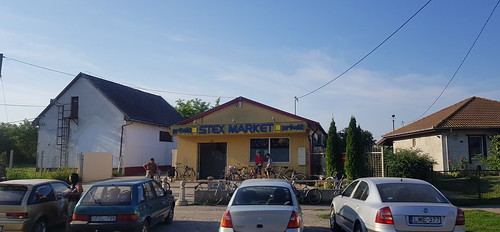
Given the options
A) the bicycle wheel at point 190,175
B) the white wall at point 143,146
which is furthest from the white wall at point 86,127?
the bicycle wheel at point 190,175

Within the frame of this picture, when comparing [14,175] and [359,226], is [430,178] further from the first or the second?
[14,175]

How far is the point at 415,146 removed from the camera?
1011 inches

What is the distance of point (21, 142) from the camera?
56.0 meters

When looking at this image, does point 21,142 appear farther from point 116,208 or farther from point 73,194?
point 116,208

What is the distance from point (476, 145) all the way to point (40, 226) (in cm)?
2258

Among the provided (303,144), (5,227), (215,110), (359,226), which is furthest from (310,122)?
(5,227)

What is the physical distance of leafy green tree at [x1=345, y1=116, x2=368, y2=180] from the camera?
16500 millimetres

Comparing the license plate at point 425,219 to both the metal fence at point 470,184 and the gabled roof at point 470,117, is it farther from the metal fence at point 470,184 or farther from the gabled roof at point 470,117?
the gabled roof at point 470,117

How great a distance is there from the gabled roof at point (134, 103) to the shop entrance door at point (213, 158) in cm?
926

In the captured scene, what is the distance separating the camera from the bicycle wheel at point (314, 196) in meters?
14.2

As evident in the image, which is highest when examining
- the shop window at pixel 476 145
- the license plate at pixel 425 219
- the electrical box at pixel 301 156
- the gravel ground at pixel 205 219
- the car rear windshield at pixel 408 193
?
the shop window at pixel 476 145

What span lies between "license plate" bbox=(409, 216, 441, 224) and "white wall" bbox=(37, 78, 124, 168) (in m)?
26.3

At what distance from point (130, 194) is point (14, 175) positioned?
49.4 ft

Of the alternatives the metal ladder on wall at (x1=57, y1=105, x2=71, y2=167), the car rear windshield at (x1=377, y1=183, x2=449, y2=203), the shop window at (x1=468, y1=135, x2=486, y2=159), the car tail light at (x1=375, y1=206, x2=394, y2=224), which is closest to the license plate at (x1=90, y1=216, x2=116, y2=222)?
the car tail light at (x1=375, y1=206, x2=394, y2=224)
